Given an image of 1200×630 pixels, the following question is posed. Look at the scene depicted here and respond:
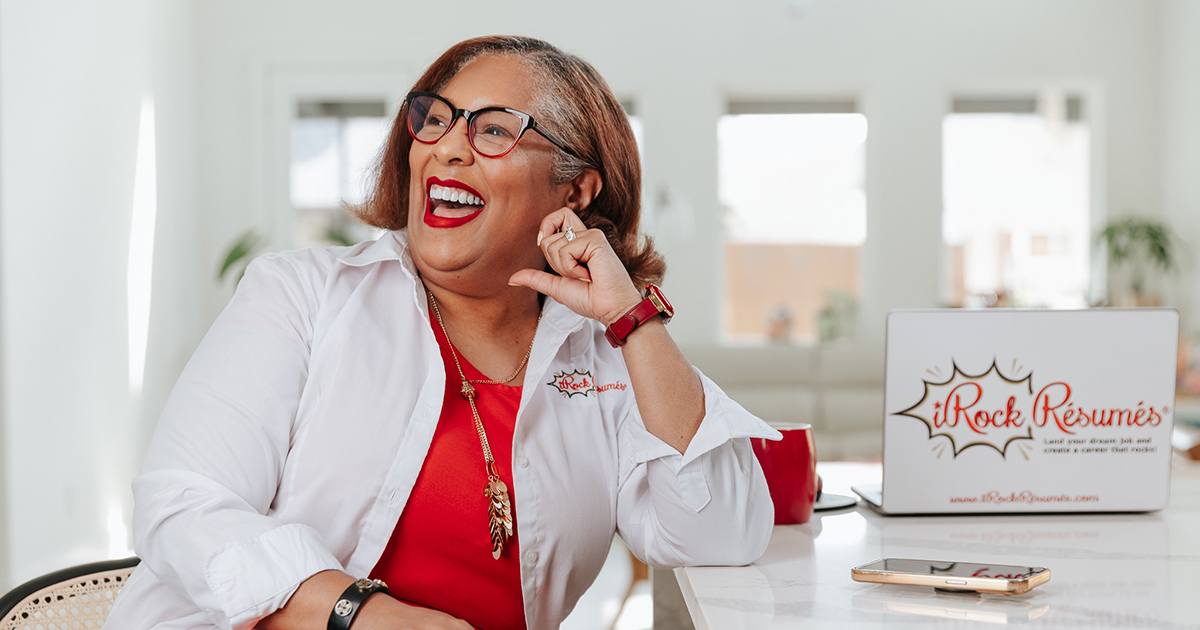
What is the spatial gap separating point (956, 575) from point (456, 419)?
24.5 inches

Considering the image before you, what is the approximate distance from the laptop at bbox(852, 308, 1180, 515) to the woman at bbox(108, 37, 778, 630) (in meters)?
0.22

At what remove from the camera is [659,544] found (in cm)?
113

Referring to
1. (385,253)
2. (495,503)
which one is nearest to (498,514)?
(495,503)

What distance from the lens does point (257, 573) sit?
3.03 ft

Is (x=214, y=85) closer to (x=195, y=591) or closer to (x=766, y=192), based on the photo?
(x=766, y=192)

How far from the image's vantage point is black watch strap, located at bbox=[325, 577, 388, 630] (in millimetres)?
908

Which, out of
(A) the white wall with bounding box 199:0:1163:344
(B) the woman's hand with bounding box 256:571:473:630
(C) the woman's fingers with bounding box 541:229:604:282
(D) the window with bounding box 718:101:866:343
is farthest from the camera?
(D) the window with bounding box 718:101:866:343

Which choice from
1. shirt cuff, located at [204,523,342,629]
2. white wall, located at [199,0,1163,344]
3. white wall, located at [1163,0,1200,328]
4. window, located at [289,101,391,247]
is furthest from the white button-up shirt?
white wall, located at [1163,0,1200,328]

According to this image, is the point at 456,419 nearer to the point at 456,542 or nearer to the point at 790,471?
the point at 456,542

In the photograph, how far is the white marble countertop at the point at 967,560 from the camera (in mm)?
795

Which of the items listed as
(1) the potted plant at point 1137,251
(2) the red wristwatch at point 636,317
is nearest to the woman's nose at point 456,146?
(2) the red wristwatch at point 636,317

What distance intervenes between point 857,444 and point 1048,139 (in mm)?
2687

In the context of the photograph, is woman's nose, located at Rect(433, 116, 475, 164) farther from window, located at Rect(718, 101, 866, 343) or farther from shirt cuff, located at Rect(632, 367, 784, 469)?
window, located at Rect(718, 101, 866, 343)

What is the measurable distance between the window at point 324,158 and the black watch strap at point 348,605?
5.25 meters
